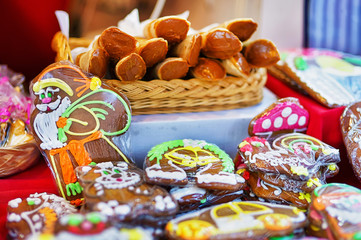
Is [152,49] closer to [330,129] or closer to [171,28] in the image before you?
[171,28]

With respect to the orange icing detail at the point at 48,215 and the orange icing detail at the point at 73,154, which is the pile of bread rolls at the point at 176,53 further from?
the orange icing detail at the point at 48,215

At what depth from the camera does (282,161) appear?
37.5 inches

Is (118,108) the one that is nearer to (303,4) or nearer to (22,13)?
→ (22,13)

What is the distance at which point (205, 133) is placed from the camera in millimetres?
1215

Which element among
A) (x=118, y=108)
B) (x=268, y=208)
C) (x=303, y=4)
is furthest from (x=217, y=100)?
(x=303, y=4)

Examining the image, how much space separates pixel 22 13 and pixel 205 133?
1364 mm

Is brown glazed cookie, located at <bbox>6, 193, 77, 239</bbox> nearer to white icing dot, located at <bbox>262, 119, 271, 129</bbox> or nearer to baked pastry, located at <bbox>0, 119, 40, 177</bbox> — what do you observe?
baked pastry, located at <bbox>0, 119, 40, 177</bbox>

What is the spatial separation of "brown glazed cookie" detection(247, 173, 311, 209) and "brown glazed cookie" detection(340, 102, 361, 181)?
20 centimetres

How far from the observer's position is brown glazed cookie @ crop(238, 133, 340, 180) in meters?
0.93

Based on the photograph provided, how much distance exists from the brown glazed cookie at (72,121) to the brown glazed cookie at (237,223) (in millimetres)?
352

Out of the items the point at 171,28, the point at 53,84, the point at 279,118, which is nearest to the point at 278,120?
the point at 279,118

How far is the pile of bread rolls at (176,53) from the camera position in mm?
1060

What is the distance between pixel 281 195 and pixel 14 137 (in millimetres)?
863


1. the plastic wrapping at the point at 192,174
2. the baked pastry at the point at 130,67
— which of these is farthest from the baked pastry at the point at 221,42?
the plastic wrapping at the point at 192,174
